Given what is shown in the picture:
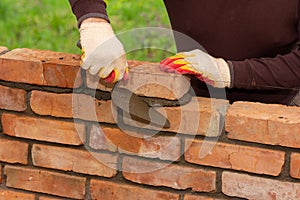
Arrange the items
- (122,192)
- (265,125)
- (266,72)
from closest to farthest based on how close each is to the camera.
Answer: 1. (265,125)
2. (266,72)
3. (122,192)

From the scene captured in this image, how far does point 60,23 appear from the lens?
6.25 meters

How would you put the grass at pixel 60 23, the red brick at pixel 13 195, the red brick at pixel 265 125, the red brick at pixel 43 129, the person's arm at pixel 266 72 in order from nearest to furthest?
the red brick at pixel 265 125 < the person's arm at pixel 266 72 < the red brick at pixel 43 129 < the red brick at pixel 13 195 < the grass at pixel 60 23

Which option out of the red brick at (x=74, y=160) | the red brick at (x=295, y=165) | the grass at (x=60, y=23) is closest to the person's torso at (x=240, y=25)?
the red brick at (x=295, y=165)

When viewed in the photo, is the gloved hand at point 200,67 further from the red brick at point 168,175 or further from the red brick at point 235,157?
the red brick at point 168,175

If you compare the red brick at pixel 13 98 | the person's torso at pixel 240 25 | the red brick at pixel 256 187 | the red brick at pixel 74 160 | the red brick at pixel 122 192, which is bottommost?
the red brick at pixel 122 192

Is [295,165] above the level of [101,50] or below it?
below

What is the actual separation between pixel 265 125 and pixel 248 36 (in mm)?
455

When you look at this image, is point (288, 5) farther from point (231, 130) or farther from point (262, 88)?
point (231, 130)

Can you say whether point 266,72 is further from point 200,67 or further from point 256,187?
point 256,187

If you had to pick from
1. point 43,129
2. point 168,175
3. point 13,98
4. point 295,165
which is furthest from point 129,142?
point 295,165

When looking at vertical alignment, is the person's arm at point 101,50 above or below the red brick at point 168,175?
above

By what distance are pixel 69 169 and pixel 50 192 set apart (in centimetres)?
14

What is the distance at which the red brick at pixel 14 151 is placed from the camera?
2.53 metres

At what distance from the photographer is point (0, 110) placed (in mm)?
2510
